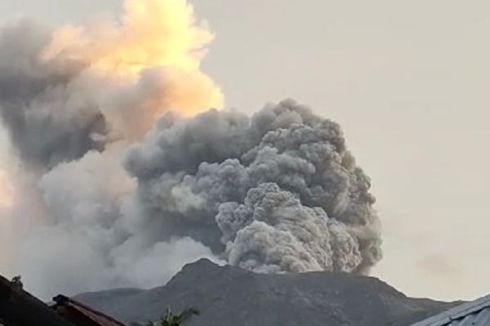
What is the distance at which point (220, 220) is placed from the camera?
18962 cm

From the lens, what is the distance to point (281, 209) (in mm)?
180500

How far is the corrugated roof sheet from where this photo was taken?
8758 millimetres

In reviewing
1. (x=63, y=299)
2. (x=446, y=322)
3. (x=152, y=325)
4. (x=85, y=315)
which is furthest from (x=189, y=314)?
(x=446, y=322)

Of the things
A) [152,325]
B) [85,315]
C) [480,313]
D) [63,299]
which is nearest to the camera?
[480,313]

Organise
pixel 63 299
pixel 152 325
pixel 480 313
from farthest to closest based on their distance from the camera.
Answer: pixel 152 325
pixel 63 299
pixel 480 313

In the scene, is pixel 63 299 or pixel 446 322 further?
pixel 63 299

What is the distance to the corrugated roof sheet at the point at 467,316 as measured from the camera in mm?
8758

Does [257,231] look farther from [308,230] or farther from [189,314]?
[189,314]

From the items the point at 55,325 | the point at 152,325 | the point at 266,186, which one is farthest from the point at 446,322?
the point at 266,186

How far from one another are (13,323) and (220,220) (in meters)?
184

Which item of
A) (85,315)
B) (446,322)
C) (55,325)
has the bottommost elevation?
(55,325)

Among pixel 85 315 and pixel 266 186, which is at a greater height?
pixel 266 186

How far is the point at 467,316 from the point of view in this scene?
29.1 ft

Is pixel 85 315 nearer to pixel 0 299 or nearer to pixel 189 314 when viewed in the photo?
pixel 0 299
